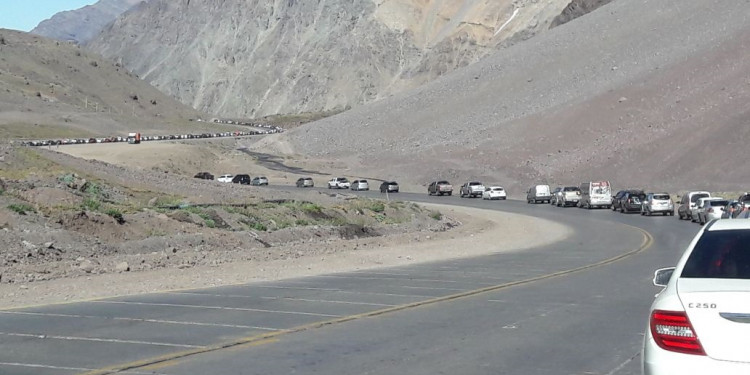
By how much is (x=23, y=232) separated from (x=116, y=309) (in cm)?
1214

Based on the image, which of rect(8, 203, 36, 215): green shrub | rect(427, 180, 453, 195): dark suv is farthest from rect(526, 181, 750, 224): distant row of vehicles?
rect(8, 203, 36, 215): green shrub

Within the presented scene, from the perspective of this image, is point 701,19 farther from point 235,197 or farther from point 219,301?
point 219,301

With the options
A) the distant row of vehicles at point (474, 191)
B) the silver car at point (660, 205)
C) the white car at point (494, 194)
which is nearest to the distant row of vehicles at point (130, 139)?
the distant row of vehicles at point (474, 191)

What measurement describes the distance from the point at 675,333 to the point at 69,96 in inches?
6645

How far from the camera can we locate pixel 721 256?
26.2ft

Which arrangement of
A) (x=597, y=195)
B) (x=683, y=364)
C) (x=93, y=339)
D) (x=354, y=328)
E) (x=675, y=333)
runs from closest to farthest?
(x=683, y=364) < (x=675, y=333) < (x=93, y=339) < (x=354, y=328) < (x=597, y=195)

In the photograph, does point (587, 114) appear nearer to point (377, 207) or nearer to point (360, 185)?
point (360, 185)

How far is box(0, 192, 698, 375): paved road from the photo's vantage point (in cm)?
1100

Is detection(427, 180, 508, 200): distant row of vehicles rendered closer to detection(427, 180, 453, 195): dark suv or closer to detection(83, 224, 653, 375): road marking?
detection(427, 180, 453, 195): dark suv

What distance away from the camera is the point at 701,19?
104 meters

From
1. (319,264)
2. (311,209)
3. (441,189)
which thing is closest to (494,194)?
(441,189)

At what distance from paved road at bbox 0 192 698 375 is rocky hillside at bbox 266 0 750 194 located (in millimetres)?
57594

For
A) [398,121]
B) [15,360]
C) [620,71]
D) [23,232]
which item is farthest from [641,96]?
[15,360]

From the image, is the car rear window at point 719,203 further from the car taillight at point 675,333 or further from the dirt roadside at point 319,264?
the car taillight at point 675,333
